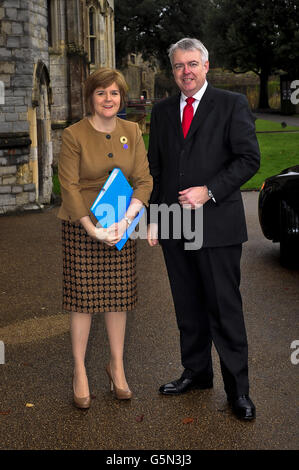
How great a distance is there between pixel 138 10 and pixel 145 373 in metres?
50.7

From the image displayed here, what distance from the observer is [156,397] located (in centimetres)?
451

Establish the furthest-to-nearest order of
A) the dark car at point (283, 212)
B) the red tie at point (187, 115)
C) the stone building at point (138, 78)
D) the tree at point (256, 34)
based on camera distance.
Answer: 1. the stone building at point (138, 78)
2. the tree at point (256, 34)
3. the dark car at point (283, 212)
4. the red tie at point (187, 115)

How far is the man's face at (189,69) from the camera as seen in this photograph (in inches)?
156

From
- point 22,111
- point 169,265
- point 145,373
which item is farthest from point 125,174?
point 22,111

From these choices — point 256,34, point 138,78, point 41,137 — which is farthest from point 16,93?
point 138,78

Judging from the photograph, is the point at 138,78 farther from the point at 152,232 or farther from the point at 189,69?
the point at 189,69

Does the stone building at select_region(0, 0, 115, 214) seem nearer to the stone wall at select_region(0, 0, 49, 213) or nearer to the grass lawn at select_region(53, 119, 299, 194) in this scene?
the stone wall at select_region(0, 0, 49, 213)

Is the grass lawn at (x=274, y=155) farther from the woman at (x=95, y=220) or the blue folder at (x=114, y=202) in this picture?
the blue folder at (x=114, y=202)

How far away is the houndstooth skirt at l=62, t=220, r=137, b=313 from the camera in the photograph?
4.25 metres

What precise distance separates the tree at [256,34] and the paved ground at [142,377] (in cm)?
4106

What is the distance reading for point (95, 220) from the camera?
A: 4.20 meters

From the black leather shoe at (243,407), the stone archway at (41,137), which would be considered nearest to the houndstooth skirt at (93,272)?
the black leather shoe at (243,407)

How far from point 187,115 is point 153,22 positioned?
51089 millimetres

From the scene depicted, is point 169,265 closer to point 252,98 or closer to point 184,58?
point 184,58
